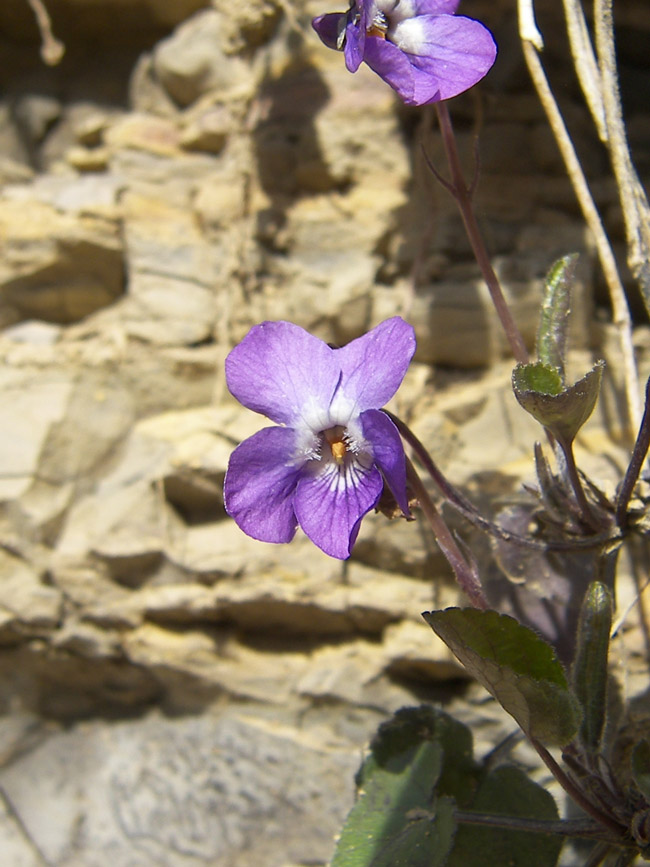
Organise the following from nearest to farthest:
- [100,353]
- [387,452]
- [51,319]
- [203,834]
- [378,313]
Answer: [387,452] < [203,834] < [378,313] < [100,353] < [51,319]

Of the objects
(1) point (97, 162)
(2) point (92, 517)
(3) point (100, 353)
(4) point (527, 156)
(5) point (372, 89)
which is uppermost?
(5) point (372, 89)

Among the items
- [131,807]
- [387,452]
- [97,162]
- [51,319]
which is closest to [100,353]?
[51,319]

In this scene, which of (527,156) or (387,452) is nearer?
(387,452)

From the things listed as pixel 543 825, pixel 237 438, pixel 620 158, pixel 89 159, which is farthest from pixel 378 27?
pixel 89 159

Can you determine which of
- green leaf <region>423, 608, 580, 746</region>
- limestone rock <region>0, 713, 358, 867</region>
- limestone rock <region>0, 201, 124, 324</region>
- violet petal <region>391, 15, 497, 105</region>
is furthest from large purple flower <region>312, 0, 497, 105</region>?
limestone rock <region>0, 713, 358, 867</region>

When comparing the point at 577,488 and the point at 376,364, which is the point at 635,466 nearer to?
the point at 577,488

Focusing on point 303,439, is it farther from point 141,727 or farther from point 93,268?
point 93,268
